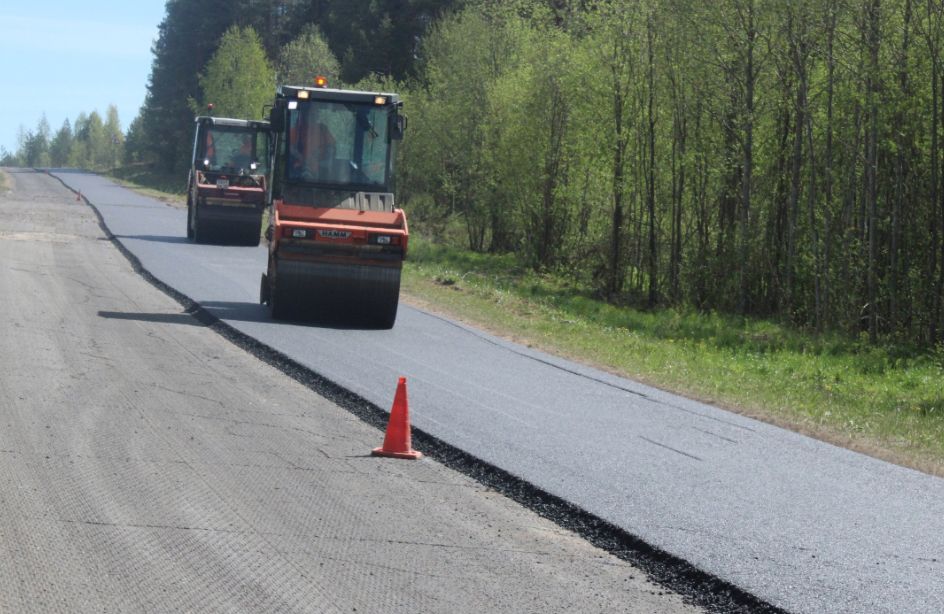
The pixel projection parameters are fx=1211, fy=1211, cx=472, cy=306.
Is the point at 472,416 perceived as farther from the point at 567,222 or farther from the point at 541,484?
the point at 567,222

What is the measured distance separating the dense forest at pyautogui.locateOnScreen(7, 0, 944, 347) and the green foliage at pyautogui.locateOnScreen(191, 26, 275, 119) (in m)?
25.4

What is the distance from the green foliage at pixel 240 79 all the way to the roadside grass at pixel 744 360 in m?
39.3

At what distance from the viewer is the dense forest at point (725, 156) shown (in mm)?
22328

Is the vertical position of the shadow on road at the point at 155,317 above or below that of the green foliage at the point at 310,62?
below

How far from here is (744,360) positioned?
18953 mm

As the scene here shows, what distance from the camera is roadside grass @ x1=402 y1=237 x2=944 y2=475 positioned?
12.2 metres

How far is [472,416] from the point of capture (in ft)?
35.0

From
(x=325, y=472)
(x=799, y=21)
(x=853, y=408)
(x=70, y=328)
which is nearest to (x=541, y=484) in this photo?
(x=325, y=472)

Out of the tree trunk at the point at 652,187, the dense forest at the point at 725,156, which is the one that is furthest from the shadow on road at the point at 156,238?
the tree trunk at the point at 652,187

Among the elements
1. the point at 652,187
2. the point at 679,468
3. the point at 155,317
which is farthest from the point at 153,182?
the point at 679,468

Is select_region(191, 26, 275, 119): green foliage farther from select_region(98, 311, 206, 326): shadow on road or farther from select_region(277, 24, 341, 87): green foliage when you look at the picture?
select_region(98, 311, 206, 326): shadow on road

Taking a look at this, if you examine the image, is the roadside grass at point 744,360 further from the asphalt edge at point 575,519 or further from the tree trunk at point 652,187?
the asphalt edge at point 575,519

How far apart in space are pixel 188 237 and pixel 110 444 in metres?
24.8

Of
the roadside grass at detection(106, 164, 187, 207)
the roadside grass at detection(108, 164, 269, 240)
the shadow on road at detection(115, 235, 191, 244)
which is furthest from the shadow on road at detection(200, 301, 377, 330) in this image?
the roadside grass at detection(106, 164, 187, 207)
